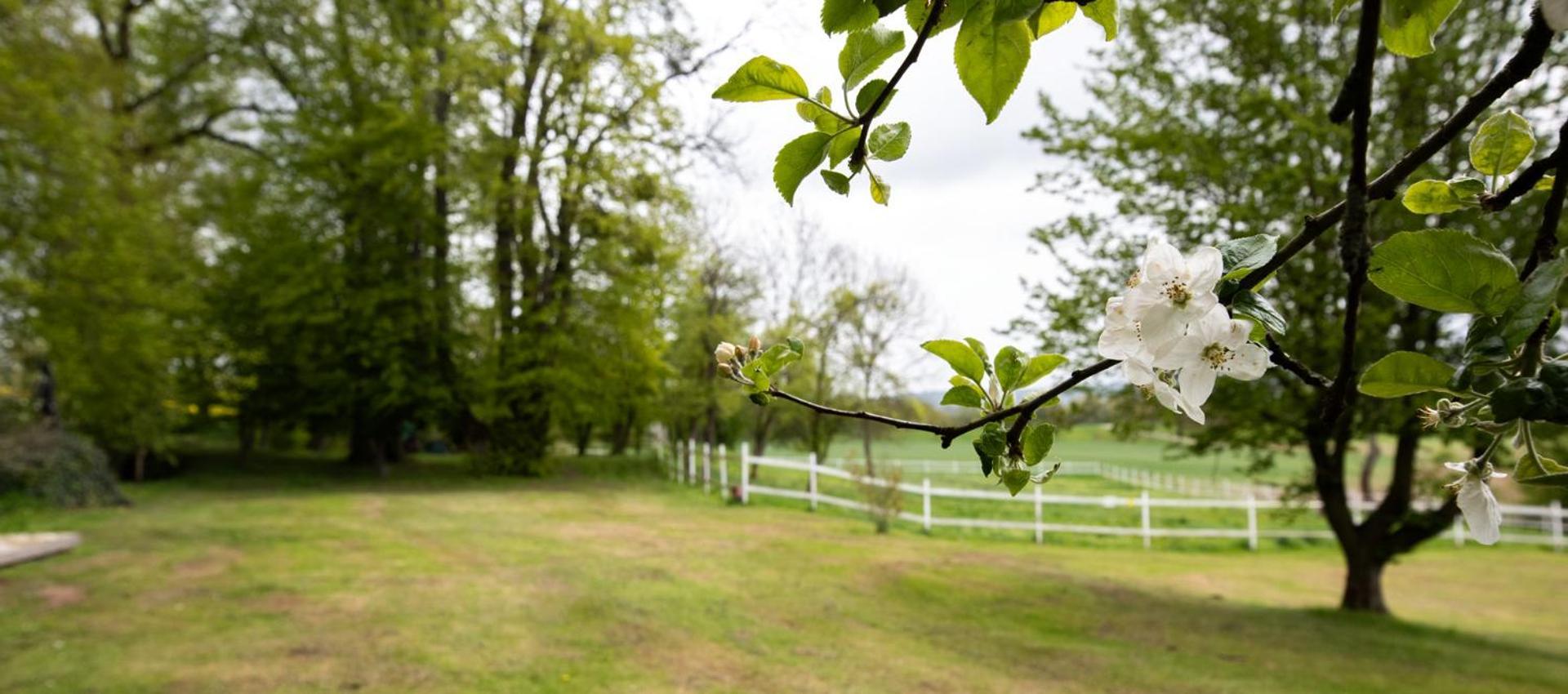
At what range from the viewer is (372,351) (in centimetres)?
1416

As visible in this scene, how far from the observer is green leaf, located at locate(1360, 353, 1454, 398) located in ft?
1.60

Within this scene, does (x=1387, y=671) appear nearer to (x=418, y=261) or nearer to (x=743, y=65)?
(x=743, y=65)

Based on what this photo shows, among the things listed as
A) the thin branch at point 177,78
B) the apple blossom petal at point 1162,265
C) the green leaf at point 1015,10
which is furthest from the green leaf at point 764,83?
the thin branch at point 177,78

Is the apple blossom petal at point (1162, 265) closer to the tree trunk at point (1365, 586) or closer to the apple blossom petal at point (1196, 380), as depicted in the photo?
the apple blossom petal at point (1196, 380)

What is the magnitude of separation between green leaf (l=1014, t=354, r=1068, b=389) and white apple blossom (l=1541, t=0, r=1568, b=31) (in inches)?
12.9

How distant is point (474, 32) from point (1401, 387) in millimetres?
16828

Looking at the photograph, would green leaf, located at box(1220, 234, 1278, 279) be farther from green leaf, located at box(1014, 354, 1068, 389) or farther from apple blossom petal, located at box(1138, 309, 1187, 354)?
green leaf, located at box(1014, 354, 1068, 389)

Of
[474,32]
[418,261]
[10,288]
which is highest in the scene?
[474,32]

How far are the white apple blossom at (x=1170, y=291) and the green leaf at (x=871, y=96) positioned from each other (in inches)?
7.1

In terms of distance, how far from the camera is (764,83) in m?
0.51

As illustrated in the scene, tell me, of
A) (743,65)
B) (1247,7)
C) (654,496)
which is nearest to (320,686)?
(743,65)

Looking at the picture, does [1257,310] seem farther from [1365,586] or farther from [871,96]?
[1365,586]

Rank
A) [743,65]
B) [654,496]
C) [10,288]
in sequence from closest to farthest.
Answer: [743,65] → [10,288] → [654,496]

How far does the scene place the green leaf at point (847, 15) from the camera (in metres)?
0.45
